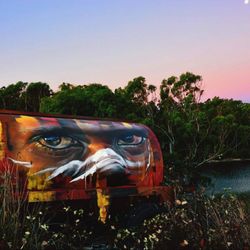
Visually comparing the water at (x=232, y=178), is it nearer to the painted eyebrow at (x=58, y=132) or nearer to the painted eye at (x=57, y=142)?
the painted eyebrow at (x=58, y=132)

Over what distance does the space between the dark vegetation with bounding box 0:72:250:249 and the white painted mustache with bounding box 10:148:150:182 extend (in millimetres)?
694

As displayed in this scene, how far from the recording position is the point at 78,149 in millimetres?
8219

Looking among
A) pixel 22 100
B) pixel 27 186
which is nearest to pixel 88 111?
pixel 27 186

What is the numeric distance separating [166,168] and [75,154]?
954 cm

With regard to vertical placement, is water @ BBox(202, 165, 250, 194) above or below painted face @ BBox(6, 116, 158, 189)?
below

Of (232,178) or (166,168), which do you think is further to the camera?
(232,178)

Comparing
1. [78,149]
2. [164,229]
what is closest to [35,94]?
[78,149]

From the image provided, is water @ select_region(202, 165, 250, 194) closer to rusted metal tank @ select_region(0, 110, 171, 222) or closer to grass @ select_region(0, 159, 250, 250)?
rusted metal tank @ select_region(0, 110, 171, 222)

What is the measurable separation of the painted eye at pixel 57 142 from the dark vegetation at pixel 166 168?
118cm

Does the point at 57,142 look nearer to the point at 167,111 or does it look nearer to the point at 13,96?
the point at 167,111

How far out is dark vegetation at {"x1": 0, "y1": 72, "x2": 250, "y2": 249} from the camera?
5641 millimetres

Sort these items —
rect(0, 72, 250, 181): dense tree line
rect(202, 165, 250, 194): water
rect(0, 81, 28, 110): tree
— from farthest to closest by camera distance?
rect(0, 81, 28, 110): tree < rect(202, 165, 250, 194): water < rect(0, 72, 250, 181): dense tree line

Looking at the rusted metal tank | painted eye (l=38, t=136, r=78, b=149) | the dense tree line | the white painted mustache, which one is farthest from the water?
painted eye (l=38, t=136, r=78, b=149)

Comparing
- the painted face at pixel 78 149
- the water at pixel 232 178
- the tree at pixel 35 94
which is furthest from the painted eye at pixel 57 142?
the tree at pixel 35 94
